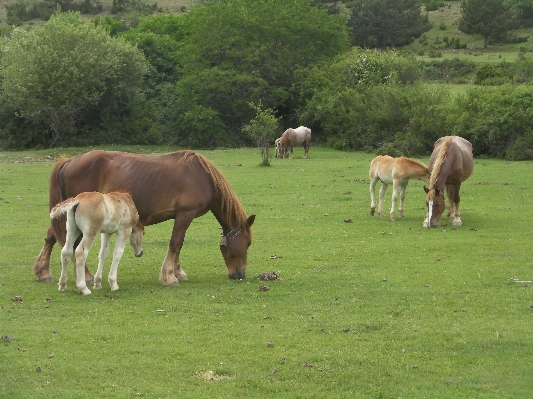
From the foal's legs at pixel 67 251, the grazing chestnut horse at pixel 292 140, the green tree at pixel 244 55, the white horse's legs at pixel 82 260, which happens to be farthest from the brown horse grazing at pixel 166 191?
the green tree at pixel 244 55

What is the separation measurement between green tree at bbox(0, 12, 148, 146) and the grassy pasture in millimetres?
28038

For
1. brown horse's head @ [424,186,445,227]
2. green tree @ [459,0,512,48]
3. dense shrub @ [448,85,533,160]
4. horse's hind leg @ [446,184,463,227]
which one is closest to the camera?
brown horse's head @ [424,186,445,227]

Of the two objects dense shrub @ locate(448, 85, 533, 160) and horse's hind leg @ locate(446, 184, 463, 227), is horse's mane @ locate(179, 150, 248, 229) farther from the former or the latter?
dense shrub @ locate(448, 85, 533, 160)

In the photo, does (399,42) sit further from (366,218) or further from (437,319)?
(437,319)

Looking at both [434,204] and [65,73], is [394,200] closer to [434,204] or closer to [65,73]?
[434,204]

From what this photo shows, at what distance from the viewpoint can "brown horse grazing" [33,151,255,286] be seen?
39.3 ft

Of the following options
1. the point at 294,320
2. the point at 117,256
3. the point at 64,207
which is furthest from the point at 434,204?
the point at 64,207

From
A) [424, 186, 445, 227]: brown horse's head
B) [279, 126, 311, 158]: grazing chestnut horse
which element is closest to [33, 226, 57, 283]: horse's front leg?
[424, 186, 445, 227]: brown horse's head

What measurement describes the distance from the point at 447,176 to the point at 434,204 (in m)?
0.98

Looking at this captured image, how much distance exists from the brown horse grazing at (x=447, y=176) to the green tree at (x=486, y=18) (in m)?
57.2

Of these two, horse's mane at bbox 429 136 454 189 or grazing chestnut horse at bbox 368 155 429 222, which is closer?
horse's mane at bbox 429 136 454 189

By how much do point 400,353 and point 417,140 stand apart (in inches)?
1203

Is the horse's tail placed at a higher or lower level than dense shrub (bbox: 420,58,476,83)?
lower

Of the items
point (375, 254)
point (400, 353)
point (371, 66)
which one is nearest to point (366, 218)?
point (375, 254)
